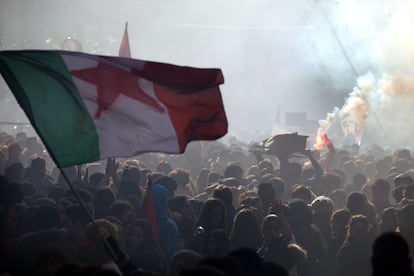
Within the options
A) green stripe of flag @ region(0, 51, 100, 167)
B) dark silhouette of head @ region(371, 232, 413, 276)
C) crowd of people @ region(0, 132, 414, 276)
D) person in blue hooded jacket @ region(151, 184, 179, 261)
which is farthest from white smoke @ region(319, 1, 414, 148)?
dark silhouette of head @ region(371, 232, 413, 276)

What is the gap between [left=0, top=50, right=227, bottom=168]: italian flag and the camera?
5309 millimetres

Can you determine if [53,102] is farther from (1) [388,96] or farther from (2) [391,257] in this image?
(1) [388,96]

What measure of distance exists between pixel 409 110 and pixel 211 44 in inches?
742

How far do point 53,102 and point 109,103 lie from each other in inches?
16.7

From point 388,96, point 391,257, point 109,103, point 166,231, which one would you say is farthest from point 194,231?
point 388,96

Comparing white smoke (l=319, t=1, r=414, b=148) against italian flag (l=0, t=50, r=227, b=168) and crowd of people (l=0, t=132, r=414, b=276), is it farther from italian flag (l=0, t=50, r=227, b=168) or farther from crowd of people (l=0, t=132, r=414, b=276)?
italian flag (l=0, t=50, r=227, b=168)

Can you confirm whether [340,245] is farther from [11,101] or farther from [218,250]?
[11,101]

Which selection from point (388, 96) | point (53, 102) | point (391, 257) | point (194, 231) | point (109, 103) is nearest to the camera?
point (391, 257)

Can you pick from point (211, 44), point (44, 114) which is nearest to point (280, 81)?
point (211, 44)

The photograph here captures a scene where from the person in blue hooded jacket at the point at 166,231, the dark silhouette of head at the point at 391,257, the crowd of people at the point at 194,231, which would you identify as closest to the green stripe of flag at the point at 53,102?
the crowd of people at the point at 194,231

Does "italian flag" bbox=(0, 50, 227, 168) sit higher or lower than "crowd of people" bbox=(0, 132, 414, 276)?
higher

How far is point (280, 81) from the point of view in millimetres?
44312

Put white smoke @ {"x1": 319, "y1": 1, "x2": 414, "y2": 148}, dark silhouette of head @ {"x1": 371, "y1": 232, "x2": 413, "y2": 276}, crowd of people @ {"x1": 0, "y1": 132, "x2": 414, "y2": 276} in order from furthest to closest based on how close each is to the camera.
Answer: white smoke @ {"x1": 319, "y1": 1, "x2": 414, "y2": 148}, crowd of people @ {"x1": 0, "y1": 132, "x2": 414, "y2": 276}, dark silhouette of head @ {"x1": 371, "y1": 232, "x2": 413, "y2": 276}

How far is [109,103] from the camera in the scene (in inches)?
221
